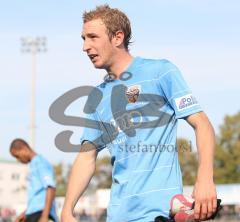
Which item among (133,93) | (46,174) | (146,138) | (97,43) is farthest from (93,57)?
(46,174)

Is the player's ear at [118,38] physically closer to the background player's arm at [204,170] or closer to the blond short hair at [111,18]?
the blond short hair at [111,18]

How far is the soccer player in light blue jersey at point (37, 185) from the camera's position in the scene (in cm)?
1084

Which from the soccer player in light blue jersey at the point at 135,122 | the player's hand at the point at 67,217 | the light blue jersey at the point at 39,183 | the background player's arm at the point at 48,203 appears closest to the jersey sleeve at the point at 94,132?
the soccer player in light blue jersey at the point at 135,122

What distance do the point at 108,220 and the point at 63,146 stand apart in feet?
9.77

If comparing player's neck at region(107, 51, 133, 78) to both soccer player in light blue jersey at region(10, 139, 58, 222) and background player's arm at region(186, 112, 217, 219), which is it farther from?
soccer player in light blue jersey at region(10, 139, 58, 222)

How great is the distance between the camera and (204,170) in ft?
13.8

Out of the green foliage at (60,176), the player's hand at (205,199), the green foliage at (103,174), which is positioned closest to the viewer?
the player's hand at (205,199)

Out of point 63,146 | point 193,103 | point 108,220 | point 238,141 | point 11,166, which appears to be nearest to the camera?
point 193,103

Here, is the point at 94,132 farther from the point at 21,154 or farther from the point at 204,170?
the point at 21,154

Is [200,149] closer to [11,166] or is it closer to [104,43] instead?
[104,43]

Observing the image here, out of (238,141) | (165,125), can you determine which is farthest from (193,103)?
(238,141)

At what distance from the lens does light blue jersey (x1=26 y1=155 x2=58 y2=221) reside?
1098 cm

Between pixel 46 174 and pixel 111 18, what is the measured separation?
6.24 meters

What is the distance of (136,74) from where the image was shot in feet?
16.3
